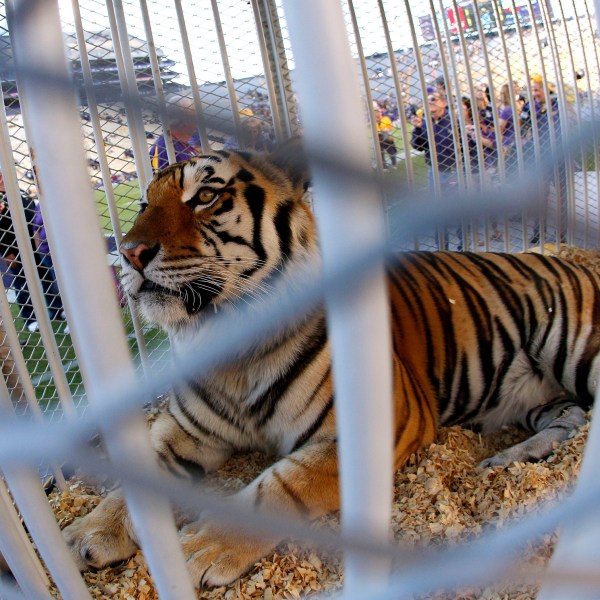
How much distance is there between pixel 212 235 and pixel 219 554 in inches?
27.6

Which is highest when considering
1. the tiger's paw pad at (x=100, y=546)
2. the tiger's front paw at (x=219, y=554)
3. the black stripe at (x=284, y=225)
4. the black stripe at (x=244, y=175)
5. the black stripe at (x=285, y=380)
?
the black stripe at (x=244, y=175)

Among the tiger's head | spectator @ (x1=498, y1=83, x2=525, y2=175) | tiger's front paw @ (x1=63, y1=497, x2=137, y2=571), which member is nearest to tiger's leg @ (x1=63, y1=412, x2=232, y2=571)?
tiger's front paw @ (x1=63, y1=497, x2=137, y2=571)

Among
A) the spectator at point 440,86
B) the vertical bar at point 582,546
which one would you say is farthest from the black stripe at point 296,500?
the spectator at point 440,86

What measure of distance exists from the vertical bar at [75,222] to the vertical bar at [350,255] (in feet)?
0.51

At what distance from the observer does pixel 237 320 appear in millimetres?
1484

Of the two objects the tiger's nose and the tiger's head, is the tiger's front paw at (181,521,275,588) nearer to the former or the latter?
the tiger's head

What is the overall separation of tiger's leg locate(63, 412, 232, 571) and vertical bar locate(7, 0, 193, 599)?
3.08ft

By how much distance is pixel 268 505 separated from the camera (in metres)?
1.41

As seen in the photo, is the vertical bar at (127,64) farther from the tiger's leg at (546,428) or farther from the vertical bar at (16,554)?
the tiger's leg at (546,428)

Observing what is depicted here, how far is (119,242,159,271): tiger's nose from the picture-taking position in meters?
1.41

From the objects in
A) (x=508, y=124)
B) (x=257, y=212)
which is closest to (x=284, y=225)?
(x=257, y=212)

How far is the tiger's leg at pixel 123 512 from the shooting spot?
1.34 meters

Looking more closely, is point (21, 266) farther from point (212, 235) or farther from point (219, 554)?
point (219, 554)

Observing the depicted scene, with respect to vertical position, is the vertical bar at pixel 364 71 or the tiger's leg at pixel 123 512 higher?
the vertical bar at pixel 364 71
